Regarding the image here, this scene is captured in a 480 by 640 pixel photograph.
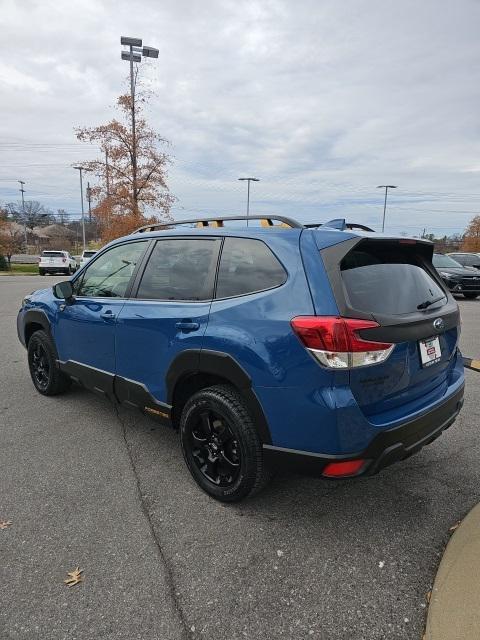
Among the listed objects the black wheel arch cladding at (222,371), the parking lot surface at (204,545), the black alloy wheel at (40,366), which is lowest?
the parking lot surface at (204,545)

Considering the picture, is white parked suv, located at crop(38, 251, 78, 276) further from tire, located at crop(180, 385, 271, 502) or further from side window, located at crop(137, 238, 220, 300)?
tire, located at crop(180, 385, 271, 502)

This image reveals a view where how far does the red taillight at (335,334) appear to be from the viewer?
89.8 inches

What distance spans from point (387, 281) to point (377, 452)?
100 centimetres

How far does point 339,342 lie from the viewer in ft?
7.47

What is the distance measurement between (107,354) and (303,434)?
1.98 m

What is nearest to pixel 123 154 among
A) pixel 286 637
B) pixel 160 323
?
pixel 160 323

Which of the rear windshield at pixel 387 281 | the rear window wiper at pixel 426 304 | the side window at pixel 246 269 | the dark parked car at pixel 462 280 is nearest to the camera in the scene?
the rear windshield at pixel 387 281

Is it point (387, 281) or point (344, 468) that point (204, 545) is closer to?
point (344, 468)

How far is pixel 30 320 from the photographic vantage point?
493 centimetres

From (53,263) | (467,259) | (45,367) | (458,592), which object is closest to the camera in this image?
(458,592)

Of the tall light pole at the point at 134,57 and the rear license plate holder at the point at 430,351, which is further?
the tall light pole at the point at 134,57

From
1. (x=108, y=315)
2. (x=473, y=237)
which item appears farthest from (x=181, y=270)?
(x=473, y=237)

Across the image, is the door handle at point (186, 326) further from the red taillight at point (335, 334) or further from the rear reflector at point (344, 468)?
the rear reflector at point (344, 468)

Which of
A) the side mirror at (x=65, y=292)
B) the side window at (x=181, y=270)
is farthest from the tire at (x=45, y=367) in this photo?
the side window at (x=181, y=270)
